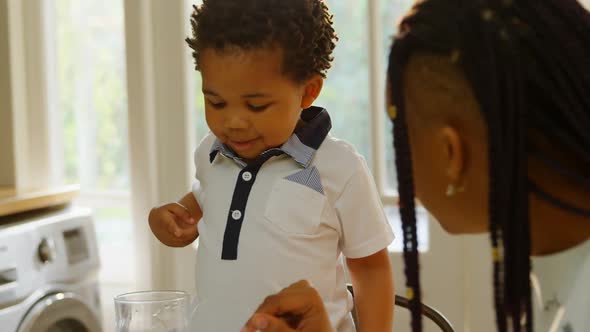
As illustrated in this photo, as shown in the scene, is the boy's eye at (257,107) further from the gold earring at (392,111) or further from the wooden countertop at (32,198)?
the wooden countertop at (32,198)

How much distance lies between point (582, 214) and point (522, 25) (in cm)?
20

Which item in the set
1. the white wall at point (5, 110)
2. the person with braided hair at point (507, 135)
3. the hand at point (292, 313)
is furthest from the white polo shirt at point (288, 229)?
the white wall at point (5, 110)

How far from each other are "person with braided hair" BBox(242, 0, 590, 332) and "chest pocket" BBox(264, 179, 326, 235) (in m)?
0.35

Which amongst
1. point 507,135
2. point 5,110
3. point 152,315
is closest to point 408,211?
point 507,135

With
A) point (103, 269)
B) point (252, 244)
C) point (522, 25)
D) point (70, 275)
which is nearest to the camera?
point (522, 25)

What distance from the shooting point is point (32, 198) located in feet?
7.46

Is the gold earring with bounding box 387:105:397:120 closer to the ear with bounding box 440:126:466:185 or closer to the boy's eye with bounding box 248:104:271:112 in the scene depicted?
the ear with bounding box 440:126:466:185

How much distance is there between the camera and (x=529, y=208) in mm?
912

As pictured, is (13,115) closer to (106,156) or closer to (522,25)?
(106,156)

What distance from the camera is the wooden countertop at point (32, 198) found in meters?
2.19

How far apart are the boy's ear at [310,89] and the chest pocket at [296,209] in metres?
0.13

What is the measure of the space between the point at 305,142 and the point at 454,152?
48 cm

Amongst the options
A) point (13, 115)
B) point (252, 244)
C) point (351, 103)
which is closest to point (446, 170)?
point (252, 244)

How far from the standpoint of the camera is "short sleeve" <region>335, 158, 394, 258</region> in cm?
135
